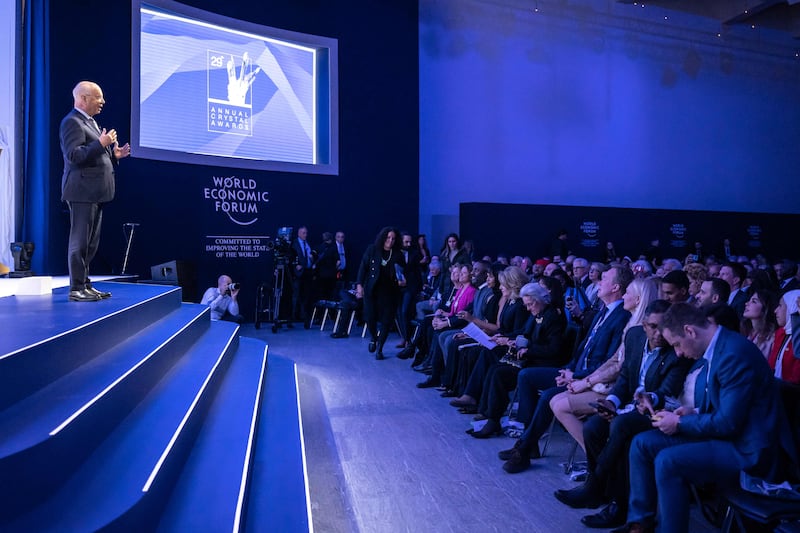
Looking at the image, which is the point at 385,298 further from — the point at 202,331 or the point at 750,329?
the point at 750,329

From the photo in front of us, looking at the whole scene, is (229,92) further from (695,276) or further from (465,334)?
(695,276)

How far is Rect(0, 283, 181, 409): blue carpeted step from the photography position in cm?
216

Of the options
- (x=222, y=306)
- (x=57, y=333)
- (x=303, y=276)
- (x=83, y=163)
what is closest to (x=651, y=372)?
(x=57, y=333)

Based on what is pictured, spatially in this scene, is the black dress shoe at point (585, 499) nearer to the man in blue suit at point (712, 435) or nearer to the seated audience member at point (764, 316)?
the man in blue suit at point (712, 435)

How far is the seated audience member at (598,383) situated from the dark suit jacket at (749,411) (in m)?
0.94

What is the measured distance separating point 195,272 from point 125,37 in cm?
356

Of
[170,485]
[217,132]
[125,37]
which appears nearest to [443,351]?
[170,485]

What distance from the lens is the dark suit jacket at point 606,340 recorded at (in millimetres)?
3668

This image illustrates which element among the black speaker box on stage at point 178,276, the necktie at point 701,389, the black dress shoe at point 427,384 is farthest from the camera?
the black speaker box on stage at point 178,276

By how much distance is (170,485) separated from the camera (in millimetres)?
2340

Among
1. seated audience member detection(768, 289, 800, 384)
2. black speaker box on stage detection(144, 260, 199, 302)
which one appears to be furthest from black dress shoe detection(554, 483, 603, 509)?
black speaker box on stage detection(144, 260, 199, 302)

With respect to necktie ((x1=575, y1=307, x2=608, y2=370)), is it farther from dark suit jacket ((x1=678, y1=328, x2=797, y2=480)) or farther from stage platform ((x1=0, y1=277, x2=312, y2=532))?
stage platform ((x1=0, y1=277, x2=312, y2=532))

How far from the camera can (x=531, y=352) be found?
4246 mm

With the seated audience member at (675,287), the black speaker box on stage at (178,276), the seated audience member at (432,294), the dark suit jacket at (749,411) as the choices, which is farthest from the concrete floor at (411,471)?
the black speaker box on stage at (178,276)
